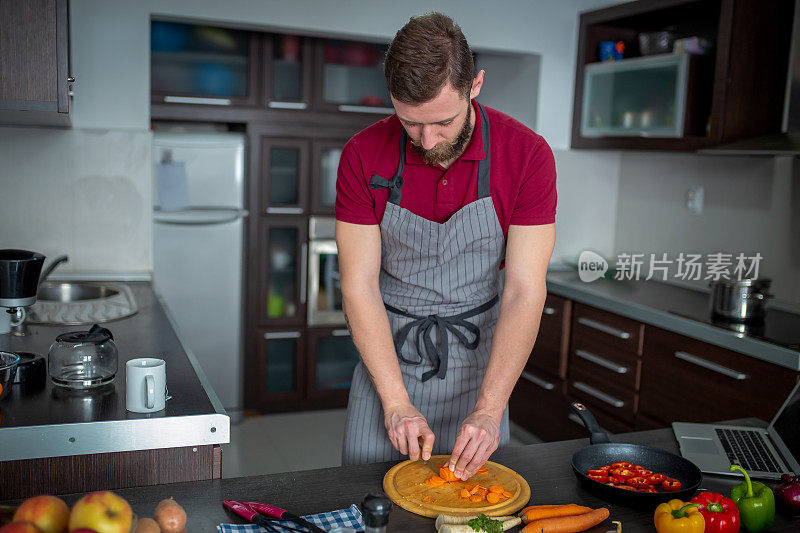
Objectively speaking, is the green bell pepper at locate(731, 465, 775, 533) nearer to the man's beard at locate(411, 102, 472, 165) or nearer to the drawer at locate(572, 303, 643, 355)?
the man's beard at locate(411, 102, 472, 165)

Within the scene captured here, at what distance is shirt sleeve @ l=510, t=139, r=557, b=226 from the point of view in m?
1.68

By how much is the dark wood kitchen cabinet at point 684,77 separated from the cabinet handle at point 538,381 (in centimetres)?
115

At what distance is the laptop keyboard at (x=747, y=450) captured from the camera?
1529mm

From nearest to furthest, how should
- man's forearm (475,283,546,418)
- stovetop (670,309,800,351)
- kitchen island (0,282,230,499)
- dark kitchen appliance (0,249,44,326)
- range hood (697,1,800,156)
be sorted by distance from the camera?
kitchen island (0,282,230,499) → man's forearm (475,283,546,418) → dark kitchen appliance (0,249,44,326) → stovetop (670,309,800,351) → range hood (697,1,800,156)

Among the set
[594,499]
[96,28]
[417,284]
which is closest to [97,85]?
[96,28]

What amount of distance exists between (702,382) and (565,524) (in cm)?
180

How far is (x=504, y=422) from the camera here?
191cm

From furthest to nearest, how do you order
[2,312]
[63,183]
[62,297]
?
[63,183] → [62,297] → [2,312]

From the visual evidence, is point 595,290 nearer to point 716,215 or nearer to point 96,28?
point 716,215

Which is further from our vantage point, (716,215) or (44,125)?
(716,215)

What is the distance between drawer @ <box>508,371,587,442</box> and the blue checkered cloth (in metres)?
2.33

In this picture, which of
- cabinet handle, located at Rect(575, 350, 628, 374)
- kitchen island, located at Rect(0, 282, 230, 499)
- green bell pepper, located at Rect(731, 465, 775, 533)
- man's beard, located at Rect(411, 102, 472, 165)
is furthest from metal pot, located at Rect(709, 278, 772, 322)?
kitchen island, located at Rect(0, 282, 230, 499)

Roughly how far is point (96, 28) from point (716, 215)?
2802mm

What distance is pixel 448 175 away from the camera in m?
1.75
